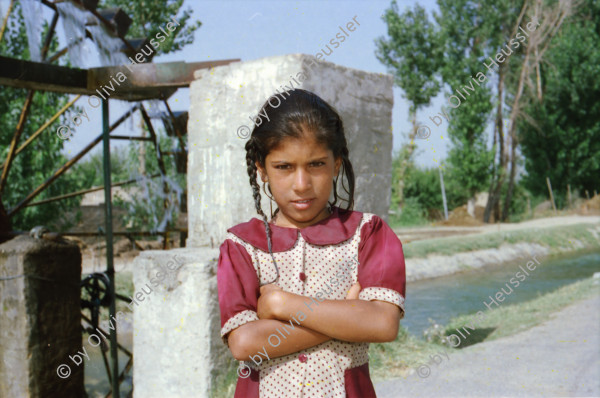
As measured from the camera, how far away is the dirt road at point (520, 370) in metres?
3.90

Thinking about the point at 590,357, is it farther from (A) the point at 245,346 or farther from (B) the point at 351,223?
(A) the point at 245,346

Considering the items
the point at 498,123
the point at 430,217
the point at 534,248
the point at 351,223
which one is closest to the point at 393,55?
the point at 498,123

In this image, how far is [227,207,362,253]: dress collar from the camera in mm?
1858

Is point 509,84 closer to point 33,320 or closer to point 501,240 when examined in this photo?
point 501,240

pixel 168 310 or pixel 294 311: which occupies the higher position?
pixel 294 311

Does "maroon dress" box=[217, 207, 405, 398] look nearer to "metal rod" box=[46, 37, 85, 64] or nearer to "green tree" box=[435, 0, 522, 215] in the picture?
"metal rod" box=[46, 37, 85, 64]

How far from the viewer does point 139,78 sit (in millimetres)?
4270

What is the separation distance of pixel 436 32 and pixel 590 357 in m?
22.7

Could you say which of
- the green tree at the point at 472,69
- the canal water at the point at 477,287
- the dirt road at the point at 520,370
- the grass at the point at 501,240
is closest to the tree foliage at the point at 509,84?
the green tree at the point at 472,69

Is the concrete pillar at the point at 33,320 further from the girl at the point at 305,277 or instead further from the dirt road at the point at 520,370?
the girl at the point at 305,277

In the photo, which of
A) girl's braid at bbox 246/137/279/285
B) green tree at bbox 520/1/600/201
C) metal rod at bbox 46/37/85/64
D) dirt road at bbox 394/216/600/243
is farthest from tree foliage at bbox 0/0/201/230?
green tree at bbox 520/1/600/201

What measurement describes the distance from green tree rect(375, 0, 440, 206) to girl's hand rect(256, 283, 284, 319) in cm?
2415

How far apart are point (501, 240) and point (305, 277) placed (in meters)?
16.8

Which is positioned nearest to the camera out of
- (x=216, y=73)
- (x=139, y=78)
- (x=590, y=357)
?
(x=216, y=73)
